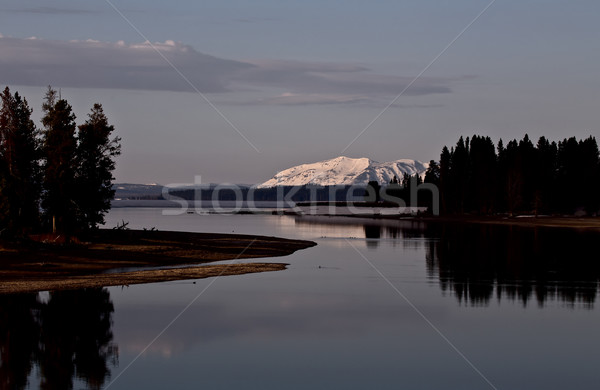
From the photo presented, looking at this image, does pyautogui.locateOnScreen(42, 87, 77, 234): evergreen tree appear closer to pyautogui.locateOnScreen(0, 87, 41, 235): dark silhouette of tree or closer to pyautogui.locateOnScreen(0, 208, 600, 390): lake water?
pyautogui.locateOnScreen(0, 87, 41, 235): dark silhouette of tree

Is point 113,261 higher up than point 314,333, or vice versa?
point 113,261

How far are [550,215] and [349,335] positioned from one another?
521 feet

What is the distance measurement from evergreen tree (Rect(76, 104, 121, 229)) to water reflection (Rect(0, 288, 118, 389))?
31398 mm

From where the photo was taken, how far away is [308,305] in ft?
123

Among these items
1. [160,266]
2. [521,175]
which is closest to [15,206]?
[160,266]

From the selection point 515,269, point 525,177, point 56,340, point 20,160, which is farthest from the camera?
point 525,177

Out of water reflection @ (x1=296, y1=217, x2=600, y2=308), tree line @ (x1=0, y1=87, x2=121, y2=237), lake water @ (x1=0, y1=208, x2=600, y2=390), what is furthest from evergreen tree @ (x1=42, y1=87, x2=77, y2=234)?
water reflection @ (x1=296, y1=217, x2=600, y2=308)

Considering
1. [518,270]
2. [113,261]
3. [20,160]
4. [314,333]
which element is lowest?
[314,333]

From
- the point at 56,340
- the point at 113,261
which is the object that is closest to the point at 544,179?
the point at 113,261

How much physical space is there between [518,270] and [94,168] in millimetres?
40854

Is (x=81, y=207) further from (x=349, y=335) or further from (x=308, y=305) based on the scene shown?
(x=349, y=335)

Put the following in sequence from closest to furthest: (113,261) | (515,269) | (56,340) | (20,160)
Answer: (56,340), (113,261), (515,269), (20,160)

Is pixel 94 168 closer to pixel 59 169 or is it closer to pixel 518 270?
pixel 59 169

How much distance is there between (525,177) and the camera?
172 m
